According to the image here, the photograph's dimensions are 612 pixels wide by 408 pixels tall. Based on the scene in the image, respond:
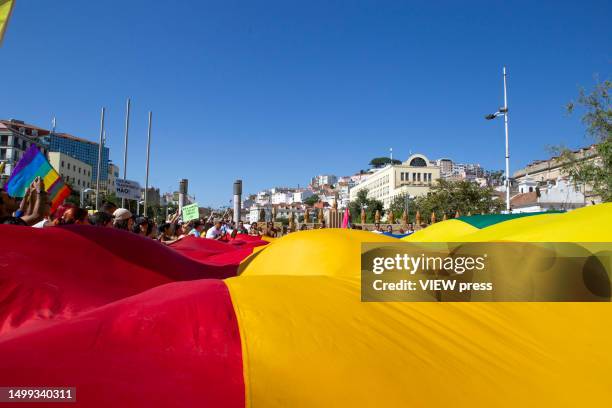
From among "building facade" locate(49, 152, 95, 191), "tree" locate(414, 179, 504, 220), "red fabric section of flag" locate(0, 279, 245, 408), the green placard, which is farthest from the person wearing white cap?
"building facade" locate(49, 152, 95, 191)

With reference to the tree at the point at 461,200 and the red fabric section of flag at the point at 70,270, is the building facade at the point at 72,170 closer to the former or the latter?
the tree at the point at 461,200

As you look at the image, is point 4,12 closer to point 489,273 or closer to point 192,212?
point 489,273

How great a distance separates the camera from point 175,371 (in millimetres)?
1475

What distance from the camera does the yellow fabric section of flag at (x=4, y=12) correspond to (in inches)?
157

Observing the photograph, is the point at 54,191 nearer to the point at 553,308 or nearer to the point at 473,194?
the point at 553,308

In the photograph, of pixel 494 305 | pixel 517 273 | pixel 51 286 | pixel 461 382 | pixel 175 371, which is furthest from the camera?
pixel 51 286

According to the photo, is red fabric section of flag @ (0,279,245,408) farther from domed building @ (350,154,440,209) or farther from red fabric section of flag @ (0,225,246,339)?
domed building @ (350,154,440,209)

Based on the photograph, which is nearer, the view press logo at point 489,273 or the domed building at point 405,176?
the view press logo at point 489,273

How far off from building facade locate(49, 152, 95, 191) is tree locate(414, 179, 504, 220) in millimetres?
55145

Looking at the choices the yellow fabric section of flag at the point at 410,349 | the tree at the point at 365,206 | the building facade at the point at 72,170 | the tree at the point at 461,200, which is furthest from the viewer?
the tree at the point at 365,206

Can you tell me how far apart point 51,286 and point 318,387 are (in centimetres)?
200

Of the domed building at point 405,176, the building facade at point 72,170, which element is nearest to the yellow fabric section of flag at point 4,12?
the building facade at point 72,170

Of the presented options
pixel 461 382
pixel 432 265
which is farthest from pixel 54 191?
pixel 461 382

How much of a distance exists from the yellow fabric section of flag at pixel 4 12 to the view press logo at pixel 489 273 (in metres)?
3.94
